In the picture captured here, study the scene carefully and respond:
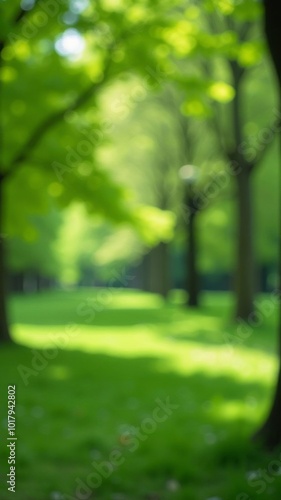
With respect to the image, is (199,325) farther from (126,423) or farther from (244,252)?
(126,423)

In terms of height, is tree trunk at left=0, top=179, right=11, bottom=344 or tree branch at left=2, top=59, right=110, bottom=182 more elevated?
tree branch at left=2, top=59, right=110, bottom=182

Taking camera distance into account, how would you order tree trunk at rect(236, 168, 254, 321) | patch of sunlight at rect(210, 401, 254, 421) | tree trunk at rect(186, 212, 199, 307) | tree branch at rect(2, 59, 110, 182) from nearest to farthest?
1. patch of sunlight at rect(210, 401, 254, 421)
2. tree branch at rect(2, 59, 110, 182)
3. tree trunk at rect(236, 168, 254, 321)
4. tree trunk at rect(186, 212, 199, 307)

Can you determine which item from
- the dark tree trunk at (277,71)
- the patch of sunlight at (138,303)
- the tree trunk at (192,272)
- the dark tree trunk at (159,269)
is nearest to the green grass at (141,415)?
the dark tree trunk at (277,71)

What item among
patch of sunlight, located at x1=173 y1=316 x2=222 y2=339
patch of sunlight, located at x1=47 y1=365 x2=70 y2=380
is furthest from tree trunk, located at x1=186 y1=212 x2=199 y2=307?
patch of sunlight, located at x1=47 y1=365 x2=70 y2=380

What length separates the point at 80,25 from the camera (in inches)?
407

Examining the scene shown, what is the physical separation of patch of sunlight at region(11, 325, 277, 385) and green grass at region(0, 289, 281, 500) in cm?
3

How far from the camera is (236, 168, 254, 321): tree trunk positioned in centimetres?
1936

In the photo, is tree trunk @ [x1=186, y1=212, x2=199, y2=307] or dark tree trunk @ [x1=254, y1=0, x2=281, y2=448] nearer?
dark tree trunk @ [x1=254, y1=0, x2=281, y2=448]

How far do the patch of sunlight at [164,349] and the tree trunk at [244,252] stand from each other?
2652 millimetres

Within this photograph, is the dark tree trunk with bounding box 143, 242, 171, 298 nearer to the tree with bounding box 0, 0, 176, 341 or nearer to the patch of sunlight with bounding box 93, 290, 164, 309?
the patch of sunlight with bounding box 93, 290, 164, 309

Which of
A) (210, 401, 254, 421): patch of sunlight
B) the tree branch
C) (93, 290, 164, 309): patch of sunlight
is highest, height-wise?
the tree branch

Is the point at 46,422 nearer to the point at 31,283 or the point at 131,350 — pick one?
the point at 131,350

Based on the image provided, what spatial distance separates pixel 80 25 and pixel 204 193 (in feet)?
54.3

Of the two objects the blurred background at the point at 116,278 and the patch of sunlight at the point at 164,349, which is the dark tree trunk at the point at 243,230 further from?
the patch of sunlight at the point at 164,349
